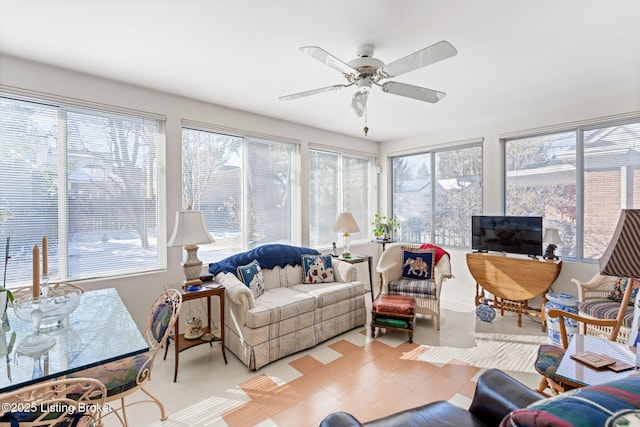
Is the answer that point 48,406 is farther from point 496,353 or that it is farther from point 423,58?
point 496,353

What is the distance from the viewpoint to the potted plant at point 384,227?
4.95 m

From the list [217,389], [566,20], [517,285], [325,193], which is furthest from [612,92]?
[217,389]

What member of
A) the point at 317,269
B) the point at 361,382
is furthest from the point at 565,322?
the point at 317,269

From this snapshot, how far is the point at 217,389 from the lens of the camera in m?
2.19

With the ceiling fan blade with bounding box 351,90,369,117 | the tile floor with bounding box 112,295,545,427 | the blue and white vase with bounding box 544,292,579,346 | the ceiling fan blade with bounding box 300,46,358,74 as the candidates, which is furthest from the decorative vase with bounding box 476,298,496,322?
the ceiling fan blade with bounding box 300,46,358,74

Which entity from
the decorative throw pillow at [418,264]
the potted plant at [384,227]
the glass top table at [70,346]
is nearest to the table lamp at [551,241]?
the decorative throw pillow at [418,264]

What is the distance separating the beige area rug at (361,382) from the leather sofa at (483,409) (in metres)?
0.73

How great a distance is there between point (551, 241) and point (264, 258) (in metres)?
3.29

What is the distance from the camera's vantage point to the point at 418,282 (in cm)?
354

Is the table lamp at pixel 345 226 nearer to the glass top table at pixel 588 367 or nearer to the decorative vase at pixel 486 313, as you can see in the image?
the decorative vase at pixel 486 313

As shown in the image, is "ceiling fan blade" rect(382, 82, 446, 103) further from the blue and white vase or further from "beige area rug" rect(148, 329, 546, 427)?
the blue and white vase

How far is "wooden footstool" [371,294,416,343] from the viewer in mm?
2969

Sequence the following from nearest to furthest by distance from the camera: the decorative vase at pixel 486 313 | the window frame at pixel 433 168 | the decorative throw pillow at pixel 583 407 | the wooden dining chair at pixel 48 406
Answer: the decorative throw pillow at pixel 583 407
the wooden dining chair at pixel 48 406
the decorative vase at pixel 486 313
the window frame at pixel 433 168

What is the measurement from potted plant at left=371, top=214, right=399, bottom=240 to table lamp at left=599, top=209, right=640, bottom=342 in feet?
11.3
